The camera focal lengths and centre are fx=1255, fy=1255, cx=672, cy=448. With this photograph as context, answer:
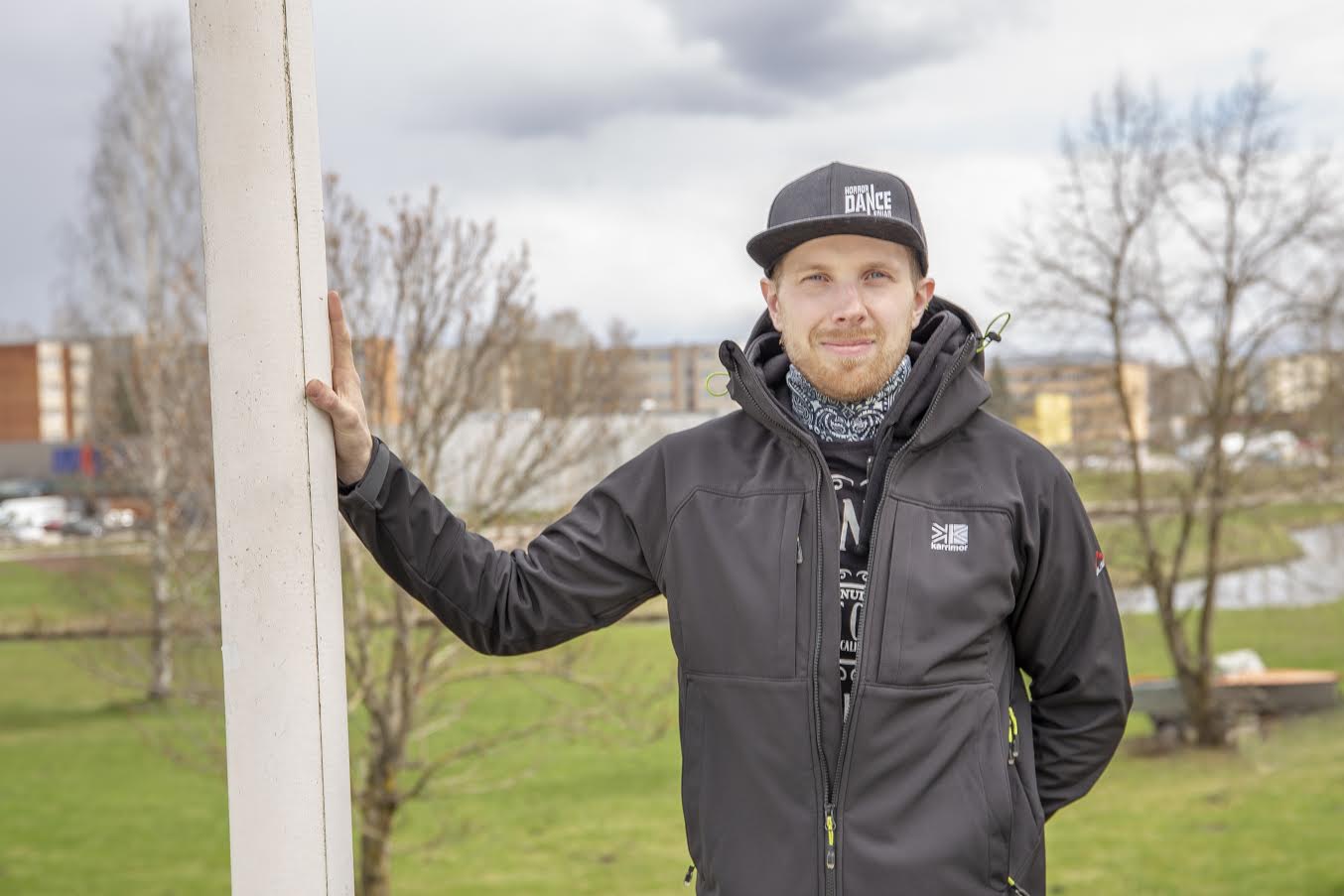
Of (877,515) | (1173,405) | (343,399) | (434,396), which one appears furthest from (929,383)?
(1173,405)

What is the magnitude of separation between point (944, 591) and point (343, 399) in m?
0.80

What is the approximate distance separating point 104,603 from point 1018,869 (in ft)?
49.2

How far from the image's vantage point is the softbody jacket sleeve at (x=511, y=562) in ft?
5.50

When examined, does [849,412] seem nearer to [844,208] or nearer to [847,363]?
[847,363]

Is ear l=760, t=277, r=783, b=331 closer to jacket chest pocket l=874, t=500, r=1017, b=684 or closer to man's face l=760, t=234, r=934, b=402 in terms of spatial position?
man's face l=760, t=234, r=934, b=402

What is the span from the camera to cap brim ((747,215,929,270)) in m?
1.73

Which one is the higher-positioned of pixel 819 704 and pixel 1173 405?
pixel 1173 405

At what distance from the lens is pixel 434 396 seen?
6.41m

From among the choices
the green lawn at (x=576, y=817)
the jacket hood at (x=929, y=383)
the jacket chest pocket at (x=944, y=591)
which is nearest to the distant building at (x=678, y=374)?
the jacket hood at (x=929, y=383)

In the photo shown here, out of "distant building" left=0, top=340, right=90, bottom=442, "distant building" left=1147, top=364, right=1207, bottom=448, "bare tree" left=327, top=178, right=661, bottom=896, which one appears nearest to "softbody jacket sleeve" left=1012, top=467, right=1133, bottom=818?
"bare tree" left=327, top=178, right=661, bottom=896

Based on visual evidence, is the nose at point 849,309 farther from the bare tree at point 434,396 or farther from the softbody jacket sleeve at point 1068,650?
the bare tree at point 434,396

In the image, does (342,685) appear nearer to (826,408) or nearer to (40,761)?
(826,408)

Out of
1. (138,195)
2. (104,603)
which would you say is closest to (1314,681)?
(104,603)

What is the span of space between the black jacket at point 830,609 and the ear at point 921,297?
42mm
